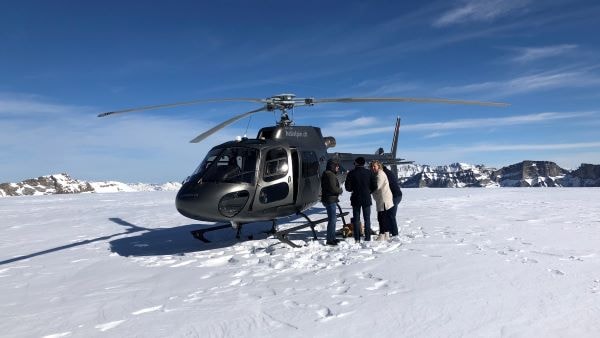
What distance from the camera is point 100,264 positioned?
26.3ft

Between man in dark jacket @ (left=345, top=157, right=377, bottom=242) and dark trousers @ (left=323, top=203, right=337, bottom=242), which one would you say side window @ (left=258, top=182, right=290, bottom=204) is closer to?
dark trousers @ (left=323, top=203, right=337, bottom=242)

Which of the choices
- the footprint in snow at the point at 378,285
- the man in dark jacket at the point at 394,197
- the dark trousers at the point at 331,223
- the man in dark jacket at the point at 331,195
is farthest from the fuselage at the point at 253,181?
the footprint in snow at the point at 378,285

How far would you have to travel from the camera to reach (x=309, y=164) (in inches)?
374

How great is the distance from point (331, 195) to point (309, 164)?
114 cm

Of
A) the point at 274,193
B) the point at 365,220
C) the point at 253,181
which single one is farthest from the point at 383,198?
the point at 253,181

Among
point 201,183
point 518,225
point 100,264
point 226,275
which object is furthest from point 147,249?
point 518,225

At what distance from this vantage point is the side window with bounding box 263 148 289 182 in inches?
330

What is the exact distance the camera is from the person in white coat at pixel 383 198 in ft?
28.6

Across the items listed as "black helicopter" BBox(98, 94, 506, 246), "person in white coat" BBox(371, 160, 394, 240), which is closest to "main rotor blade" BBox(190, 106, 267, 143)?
"black helicopter" BBox(98, 94, 506, 246)

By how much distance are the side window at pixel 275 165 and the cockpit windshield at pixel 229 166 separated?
30 cm

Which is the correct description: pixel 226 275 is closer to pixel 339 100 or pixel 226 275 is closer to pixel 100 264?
pixel 100 264

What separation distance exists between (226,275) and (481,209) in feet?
34.6

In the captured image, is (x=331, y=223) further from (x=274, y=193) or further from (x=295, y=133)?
(x=295, y=133)

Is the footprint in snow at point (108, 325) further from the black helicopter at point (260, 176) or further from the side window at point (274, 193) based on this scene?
the side window at point (274, 193)
